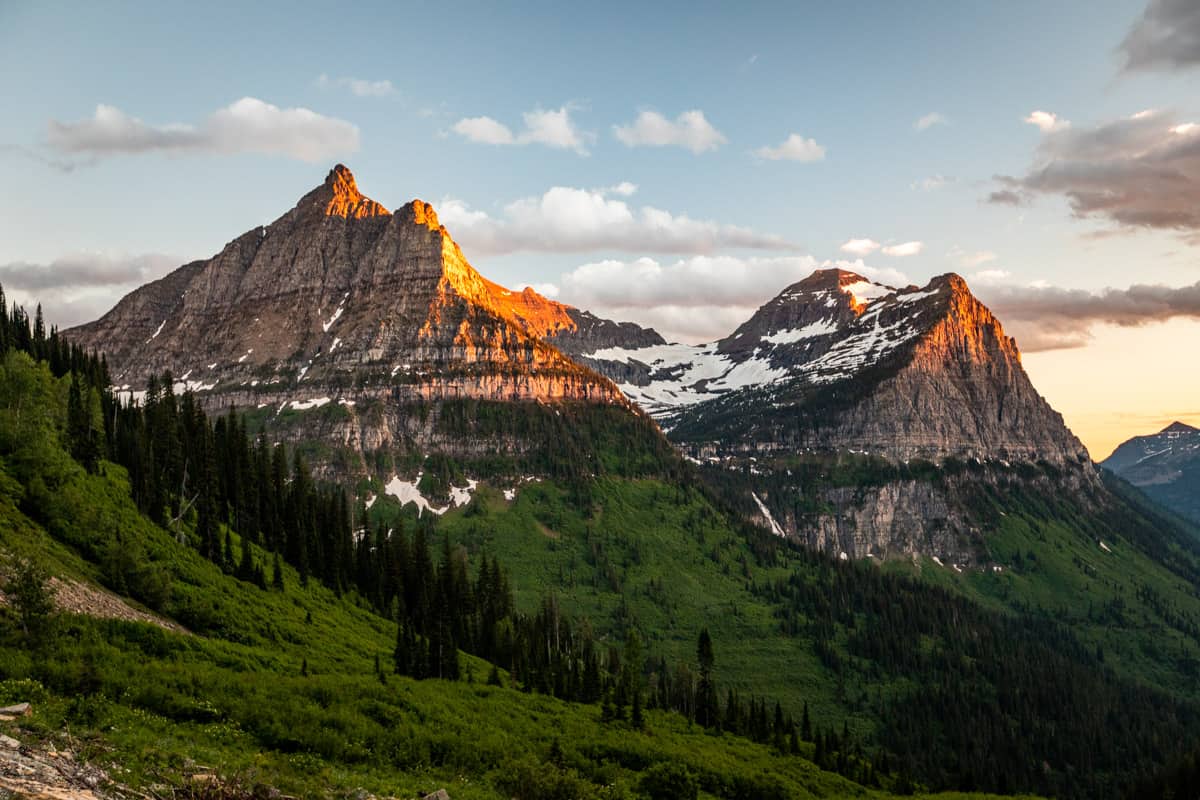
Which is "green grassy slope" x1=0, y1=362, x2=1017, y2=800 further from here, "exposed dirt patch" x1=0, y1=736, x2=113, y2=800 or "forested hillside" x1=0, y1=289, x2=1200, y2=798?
"exposed dirt patch" x1=0, y1=736, x2=113, y2=800

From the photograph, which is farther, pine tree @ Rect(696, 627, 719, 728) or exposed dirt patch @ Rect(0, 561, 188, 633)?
pine tree @ Rect(696, 627, 719, 728)

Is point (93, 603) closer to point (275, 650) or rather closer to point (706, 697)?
point (275, 650)

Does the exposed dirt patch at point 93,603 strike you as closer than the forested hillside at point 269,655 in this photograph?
No

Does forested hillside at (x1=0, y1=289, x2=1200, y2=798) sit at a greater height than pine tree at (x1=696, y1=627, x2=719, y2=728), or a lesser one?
greater

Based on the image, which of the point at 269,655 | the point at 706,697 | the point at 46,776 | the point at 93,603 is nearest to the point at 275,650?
the point at 269,655

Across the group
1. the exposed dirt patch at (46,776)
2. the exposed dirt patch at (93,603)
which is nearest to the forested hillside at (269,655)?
the exposed dirt patch at (93,603)

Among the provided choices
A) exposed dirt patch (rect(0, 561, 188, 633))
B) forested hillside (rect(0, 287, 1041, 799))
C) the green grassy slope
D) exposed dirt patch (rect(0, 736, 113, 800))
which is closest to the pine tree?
forested hillside (rect(0, 287, 1041, 799))

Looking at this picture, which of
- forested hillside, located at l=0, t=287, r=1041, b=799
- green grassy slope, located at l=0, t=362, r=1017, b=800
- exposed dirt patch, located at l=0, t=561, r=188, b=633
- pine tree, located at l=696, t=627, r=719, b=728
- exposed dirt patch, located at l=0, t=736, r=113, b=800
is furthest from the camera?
pine tree, located at l=696, t=627, r=719, b=728

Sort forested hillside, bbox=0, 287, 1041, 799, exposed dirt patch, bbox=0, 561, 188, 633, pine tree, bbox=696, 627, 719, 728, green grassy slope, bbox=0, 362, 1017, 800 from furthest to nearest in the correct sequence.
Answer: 1. pine tree, bbox=696, 627, 719, 728
2. exposed dirt patch, bbox=0, 561, 188, 633
3. forested hillside, bbox=0, 287, 1041, 799
4. green grassy slope, bbox=0, 362, 1017, 800

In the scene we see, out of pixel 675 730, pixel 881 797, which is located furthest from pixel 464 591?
pixel 881 797

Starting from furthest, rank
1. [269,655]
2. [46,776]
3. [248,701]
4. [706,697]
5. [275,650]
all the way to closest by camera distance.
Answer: [706,697], [275,650], [269,655], [248,701], [46,776]

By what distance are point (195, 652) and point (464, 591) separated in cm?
9142

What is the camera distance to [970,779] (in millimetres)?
188500

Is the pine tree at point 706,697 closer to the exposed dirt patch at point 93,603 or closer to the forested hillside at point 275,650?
the forested hillside at point 275,650
